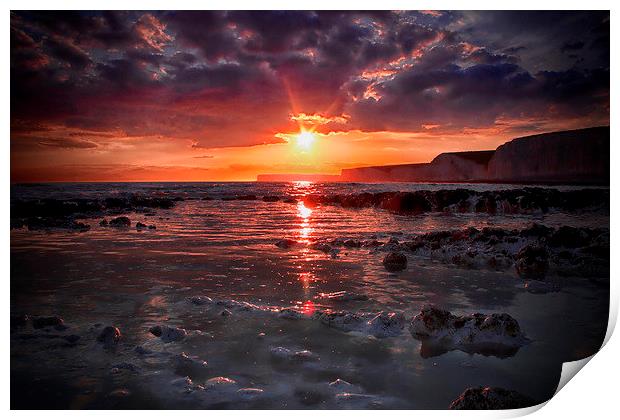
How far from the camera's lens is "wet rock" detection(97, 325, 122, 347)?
3846mm

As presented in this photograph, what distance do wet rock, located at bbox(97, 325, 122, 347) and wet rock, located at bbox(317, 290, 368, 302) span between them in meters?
2.12

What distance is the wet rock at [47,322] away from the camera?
4188mm

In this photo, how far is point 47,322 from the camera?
4.23m

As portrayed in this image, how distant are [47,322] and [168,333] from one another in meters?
1.30

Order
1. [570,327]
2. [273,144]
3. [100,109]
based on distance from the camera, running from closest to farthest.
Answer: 1. [570,327]
2. [100,109]
3. [273,144]

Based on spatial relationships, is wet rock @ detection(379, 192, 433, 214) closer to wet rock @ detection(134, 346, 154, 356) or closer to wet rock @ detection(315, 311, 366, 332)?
wet rock @ detection(315, 311, 366, 332)

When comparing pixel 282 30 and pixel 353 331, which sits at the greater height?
pixel 282 30

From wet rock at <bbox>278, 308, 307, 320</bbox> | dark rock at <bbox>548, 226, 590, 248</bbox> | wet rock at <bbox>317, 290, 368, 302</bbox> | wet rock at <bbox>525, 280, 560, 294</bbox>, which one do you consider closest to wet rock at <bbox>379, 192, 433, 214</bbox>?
dark rock at <bbox>548, 226, 590, 248</bbox>

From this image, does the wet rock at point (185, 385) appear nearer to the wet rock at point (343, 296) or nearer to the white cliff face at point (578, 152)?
the wet rock at point (343, 296)

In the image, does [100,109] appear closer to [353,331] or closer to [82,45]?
[82,45]

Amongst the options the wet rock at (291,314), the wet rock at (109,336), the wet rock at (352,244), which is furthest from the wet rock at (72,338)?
the wet rock at (352,244)

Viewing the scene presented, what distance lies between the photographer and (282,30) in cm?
536
